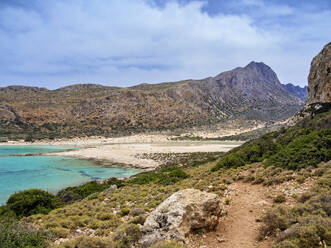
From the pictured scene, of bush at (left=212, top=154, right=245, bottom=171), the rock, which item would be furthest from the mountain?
the rock

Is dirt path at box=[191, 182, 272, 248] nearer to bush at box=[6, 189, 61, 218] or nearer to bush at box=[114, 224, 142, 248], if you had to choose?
bush at box=[114, 224, 142, 248]

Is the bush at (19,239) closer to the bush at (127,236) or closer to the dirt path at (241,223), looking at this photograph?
the bush at (127,236)

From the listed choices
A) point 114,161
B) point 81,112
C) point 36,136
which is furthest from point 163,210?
point 81,112

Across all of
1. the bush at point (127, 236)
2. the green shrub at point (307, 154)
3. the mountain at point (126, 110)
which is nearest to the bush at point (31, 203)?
the bush at point (127, 236)

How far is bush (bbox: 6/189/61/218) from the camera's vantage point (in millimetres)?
10166

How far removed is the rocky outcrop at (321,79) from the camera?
25.8 metres

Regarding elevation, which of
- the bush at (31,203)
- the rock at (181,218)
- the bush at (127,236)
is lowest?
the bush at (31,203)

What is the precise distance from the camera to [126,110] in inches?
4663

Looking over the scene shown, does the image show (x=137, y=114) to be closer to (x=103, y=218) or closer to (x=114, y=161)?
(x=114, y=161)

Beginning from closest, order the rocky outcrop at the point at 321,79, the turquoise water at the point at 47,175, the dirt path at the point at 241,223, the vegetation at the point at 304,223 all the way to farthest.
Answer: the vegetation at the point at 304,223
the dirt path at the point at 241,223
the turquoise water at the point at 47,175
the rocky outcrop at the point at 321,79

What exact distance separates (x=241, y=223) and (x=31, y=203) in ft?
34.1

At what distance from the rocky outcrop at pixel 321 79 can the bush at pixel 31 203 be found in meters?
30.8

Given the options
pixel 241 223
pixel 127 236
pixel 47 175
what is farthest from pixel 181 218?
pixel 47 175

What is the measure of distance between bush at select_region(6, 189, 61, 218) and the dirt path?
8.68 m
